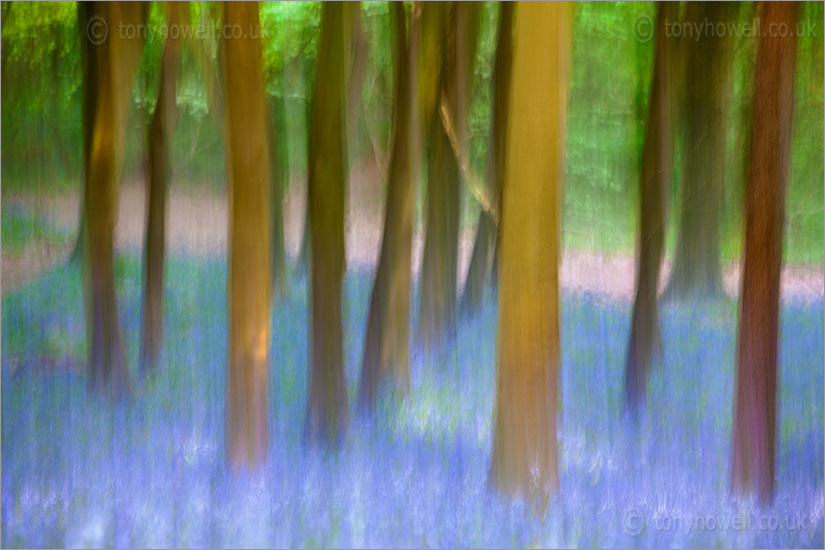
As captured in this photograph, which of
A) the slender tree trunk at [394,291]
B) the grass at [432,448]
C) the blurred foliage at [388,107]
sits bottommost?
the grass at [432,448]

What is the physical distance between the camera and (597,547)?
2.18 meters

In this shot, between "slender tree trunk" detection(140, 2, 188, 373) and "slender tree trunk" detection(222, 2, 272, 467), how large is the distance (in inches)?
6.2

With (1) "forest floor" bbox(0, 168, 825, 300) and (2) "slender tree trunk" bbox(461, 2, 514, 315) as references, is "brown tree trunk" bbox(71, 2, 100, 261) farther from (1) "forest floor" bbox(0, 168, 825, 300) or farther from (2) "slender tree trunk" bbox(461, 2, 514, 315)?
(2) "slender tree trunk" bbox(461, 2, 514, 315)

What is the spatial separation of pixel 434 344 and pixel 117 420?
91 centimetres

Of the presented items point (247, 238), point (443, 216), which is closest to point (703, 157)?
point (443, 216)

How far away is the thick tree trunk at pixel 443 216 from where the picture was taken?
7.16 feet

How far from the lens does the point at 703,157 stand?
86.4 inches

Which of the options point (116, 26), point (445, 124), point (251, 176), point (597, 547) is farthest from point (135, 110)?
point (597, 547)

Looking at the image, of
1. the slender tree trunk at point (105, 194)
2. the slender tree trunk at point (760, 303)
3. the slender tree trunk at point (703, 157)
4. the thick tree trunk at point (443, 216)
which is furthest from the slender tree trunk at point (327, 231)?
the slender tree trunk at point (760, 303)

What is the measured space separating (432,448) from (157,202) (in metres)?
1.03

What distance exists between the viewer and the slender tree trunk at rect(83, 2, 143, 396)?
222 cm

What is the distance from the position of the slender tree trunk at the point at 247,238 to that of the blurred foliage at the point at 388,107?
45 millimetres

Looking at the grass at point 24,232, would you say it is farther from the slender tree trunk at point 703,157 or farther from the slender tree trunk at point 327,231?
the slender tree trunk at point 703,157

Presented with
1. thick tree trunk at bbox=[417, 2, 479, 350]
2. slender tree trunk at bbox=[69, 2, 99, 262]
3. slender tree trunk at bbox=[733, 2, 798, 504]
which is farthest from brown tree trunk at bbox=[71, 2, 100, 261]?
slender tree trunk at bbox=[733, 2, 798, 504]
